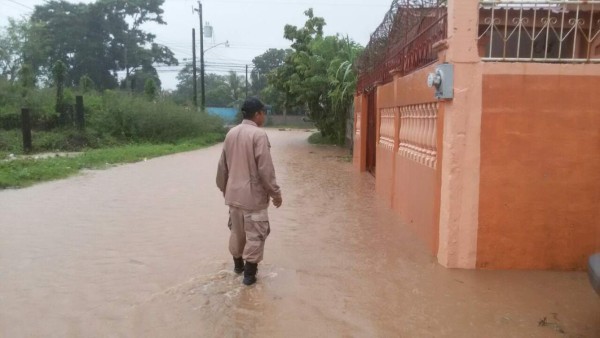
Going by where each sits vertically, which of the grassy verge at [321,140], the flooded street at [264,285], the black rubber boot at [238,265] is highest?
the grassy verge at [321,140]

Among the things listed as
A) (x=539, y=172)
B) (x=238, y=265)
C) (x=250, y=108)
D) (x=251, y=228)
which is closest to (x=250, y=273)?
(x=238, y=265)

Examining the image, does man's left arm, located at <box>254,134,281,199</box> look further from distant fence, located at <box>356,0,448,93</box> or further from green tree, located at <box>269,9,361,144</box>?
green tree, located at <box>269,9,361,144</box>

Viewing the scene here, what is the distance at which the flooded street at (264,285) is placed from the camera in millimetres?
3990

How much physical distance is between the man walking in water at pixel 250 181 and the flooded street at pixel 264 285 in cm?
50

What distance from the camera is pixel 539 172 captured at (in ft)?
16.0

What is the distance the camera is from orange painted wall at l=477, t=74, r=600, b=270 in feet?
15.7

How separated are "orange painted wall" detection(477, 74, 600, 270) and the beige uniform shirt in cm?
195

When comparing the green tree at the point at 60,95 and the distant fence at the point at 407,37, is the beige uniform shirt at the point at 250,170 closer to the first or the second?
the distant fence at the point at 407,37

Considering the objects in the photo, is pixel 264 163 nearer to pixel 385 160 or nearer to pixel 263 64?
pixel 385 160

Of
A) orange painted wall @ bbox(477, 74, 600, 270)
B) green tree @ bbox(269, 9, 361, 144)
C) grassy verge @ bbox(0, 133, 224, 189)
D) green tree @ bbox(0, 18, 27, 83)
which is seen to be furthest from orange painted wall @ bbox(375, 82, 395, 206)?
green tree @ bbox(0, 18, 27, 83)

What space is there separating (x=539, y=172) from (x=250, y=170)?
2.62 m

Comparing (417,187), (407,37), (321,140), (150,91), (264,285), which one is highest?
(150,91)

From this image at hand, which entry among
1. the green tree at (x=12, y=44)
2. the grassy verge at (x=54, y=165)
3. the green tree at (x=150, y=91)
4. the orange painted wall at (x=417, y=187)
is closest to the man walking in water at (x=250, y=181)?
the orange painted wall at (x=417, y=187)

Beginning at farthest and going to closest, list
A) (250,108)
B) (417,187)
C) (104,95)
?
(104,95) < (417,187) < (250,108)
